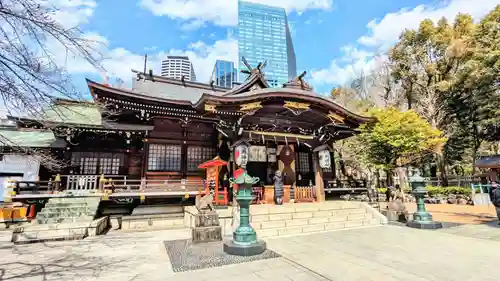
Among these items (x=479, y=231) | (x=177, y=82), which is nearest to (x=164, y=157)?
(x=177, y=82)

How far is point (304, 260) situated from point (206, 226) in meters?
3.21

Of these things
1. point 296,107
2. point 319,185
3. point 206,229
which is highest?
point 296,107

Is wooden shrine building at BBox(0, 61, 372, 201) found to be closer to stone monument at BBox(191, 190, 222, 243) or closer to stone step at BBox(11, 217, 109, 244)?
stone step at BBox(11, 217, 109, 244)

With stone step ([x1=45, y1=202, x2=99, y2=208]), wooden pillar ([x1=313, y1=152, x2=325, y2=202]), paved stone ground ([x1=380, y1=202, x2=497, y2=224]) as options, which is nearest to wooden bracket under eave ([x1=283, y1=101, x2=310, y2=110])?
wooden pillar ([x1=313, y1=152, x2=325, y2=202])

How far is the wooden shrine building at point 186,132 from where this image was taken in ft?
35.4

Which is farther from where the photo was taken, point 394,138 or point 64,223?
point 394,138

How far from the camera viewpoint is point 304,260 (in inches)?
210

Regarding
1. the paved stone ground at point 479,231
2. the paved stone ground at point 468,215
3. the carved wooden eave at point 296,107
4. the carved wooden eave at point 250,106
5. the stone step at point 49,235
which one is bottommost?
the paved stone ground at point 468,215

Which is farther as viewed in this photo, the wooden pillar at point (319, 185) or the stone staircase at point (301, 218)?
the wooden pillar at point (319, 185)

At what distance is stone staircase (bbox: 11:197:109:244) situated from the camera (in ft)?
25.7

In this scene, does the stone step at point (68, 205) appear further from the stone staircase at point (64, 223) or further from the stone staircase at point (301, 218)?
the stone staircase at point (301, 218)

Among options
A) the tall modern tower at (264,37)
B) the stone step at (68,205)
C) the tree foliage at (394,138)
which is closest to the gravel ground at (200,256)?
the stone step at (68,205)

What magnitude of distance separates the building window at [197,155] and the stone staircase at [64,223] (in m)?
4.43

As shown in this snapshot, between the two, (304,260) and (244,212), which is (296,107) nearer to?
(244,212)
